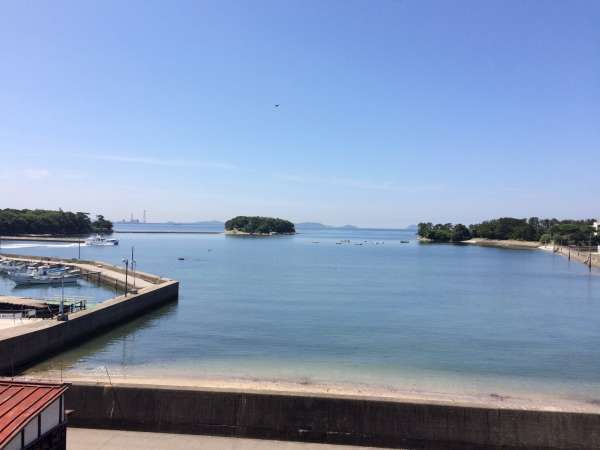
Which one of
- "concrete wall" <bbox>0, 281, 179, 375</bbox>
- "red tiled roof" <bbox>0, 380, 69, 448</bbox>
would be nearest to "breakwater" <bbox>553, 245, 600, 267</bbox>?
"concrete wall" <bbox>0, 281, 179, 375</bbox>

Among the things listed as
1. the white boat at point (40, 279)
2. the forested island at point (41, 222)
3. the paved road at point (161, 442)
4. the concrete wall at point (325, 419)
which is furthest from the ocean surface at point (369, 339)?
the forested island at point (41, 222)

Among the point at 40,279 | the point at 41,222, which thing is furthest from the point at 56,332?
the point at 41,222

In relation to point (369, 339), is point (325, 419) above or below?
above

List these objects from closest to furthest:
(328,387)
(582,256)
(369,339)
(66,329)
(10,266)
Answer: (328,387) → (66,329) → (369,339) → (10,266) → (582,256)

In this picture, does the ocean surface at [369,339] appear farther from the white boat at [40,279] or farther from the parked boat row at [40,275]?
the parked boat row at [40,275]

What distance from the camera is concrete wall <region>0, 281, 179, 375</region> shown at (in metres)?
18.2

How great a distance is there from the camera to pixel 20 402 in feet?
23.3

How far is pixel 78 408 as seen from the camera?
1220cm

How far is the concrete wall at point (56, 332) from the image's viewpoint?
1823 centimetres

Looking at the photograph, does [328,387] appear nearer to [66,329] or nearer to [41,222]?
[66,329]

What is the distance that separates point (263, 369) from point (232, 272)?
154 ft

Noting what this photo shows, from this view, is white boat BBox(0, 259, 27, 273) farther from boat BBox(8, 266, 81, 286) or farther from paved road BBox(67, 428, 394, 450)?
paved road BBox(67, 428, 394, 450)

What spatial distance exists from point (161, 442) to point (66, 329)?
13495mm

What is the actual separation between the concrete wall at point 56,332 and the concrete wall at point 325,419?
7.61 metres
